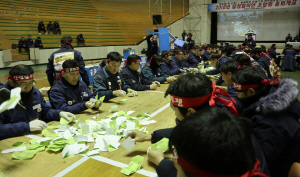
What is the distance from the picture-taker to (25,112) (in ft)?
7.27

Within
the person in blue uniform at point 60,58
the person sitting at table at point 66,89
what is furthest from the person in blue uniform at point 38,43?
the person sitting at table at point 66,89

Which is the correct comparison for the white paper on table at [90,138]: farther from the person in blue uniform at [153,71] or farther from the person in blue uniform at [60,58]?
the person in blue uniform at [60,58]

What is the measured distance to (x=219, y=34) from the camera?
56.4ft

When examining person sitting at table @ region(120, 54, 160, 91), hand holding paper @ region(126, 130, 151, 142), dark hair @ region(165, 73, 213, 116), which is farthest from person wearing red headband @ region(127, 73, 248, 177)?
person sitting at table @ region(120, 54, 160, 91)


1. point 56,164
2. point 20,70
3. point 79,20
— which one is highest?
point 79,20

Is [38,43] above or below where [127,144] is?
above

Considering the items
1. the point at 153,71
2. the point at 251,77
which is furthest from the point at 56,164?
the point at 153,71

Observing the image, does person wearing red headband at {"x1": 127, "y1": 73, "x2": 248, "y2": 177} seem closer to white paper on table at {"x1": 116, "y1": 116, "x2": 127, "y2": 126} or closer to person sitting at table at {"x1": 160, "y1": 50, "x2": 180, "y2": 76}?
white paper on table at {"x1": 116, "y1": 116, "x2": 127, "y2": 126}

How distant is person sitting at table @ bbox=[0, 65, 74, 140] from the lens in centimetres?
180

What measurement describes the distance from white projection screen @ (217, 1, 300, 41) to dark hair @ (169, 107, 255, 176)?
17027mm

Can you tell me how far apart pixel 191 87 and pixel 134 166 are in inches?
22.7

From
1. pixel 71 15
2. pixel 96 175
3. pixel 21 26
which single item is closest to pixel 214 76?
pixel 96 175

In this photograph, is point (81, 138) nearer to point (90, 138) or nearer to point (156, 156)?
point (90, 138)

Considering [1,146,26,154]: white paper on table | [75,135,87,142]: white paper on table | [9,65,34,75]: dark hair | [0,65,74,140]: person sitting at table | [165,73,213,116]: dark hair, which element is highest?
[9,65,34,75]: dark hair
